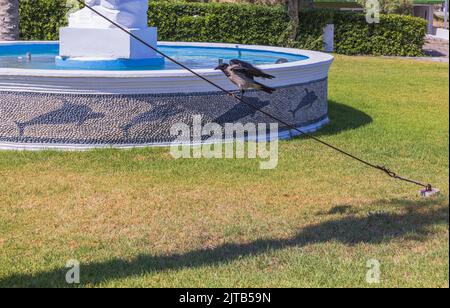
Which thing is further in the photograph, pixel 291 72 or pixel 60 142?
pixel 291 72

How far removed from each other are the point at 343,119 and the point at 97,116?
4.58 m

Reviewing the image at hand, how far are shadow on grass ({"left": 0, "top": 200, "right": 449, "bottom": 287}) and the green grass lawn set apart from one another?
0.04 ft

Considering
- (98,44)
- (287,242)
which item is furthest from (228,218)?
(98,44)

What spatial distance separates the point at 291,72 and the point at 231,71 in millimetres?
3639

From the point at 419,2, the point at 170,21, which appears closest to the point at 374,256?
the point at 170,21

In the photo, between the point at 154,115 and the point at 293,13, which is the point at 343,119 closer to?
the point at 154,115

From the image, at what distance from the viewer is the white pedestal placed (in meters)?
11.9

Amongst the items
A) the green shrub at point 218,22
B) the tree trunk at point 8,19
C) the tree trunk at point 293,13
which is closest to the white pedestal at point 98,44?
the tree trunk at point 8,19

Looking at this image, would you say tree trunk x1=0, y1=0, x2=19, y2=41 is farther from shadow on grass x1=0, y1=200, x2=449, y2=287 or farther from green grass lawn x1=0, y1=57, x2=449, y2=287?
shadow on grass x1=0, y1=200, x2=449, y2=287

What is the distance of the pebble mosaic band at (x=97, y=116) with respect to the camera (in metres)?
9.30

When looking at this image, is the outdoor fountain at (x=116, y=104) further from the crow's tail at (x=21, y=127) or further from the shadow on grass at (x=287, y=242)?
the shadow on grass at (x=287, y=242)

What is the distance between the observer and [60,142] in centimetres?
941

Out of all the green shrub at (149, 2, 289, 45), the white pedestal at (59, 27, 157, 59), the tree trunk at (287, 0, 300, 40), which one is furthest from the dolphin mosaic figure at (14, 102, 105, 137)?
the tree trunk at (287, 0, 300, 40)

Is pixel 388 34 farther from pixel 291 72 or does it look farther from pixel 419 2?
pixel 291 72
